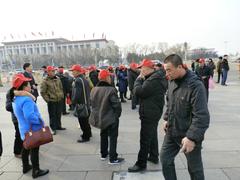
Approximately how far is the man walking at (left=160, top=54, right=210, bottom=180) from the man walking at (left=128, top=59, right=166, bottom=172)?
0.85 metres

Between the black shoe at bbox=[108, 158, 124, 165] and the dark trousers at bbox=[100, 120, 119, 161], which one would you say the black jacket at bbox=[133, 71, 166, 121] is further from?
the black shoe at bbox=[108, 158, 124, 165]

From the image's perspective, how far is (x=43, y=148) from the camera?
19.0 feet

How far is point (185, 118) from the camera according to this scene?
2.98 m

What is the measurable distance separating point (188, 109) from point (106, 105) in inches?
75.6

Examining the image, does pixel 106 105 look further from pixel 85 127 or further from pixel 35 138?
pixel 85 127

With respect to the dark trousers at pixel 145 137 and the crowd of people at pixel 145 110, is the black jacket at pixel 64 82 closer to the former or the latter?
the crowd of people at pixel 145 110

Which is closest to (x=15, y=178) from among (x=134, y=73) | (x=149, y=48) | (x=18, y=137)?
(x=18, y=137)

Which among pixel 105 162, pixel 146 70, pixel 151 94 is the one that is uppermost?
pixel 146 70

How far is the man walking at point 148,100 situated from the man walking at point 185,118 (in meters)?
0.85

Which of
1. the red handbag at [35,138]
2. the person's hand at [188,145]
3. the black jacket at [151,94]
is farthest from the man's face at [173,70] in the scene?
the red handbag at [35,138]

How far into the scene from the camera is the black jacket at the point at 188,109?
2754mm

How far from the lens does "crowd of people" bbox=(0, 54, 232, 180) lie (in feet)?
→ 9.46

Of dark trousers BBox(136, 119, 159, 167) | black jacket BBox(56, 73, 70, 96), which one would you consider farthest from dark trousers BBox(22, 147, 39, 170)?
black jacket BBox(56, 73, 70, 96)

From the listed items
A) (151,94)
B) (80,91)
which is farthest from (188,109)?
(80,91)
